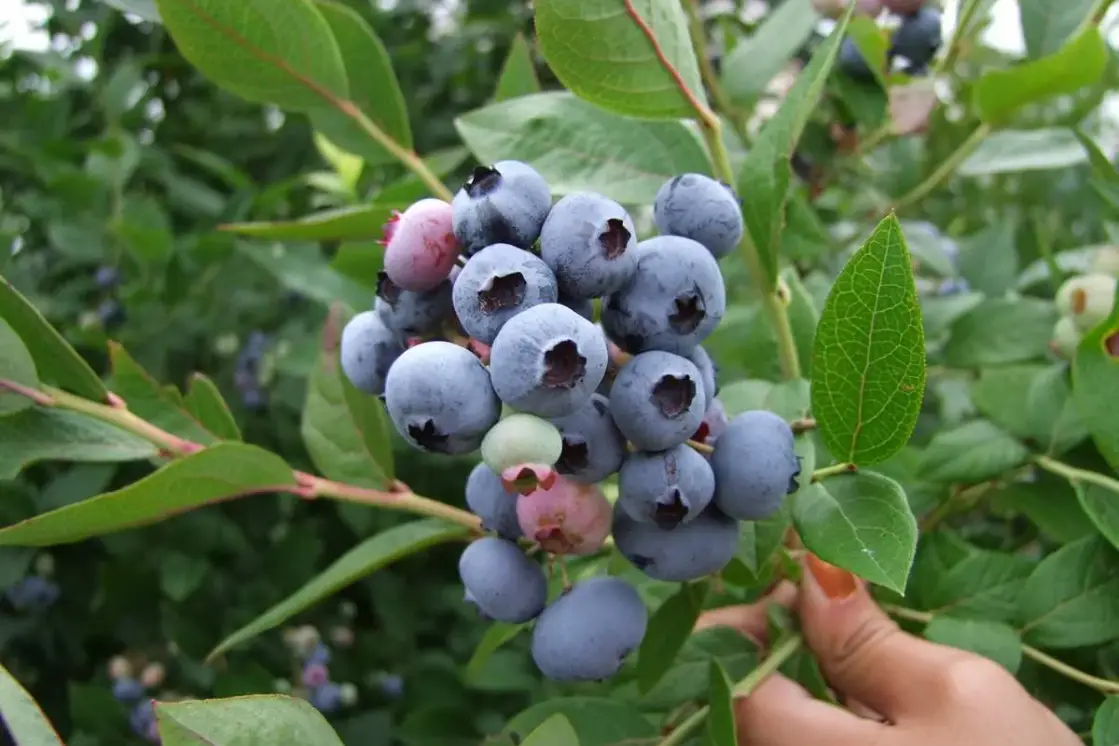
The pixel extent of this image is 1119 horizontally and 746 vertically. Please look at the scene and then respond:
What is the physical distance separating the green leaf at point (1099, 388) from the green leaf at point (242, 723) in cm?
71

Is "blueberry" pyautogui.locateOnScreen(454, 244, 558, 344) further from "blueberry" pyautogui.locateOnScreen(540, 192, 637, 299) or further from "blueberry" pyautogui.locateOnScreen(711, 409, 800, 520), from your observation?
"blueberry" pyautogui.locateOnScreen(711, 409, 800, 520)

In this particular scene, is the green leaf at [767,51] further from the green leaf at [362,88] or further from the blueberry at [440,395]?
the blueberry at [440,395]

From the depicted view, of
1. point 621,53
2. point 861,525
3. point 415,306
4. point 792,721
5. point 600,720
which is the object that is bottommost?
point 600,720

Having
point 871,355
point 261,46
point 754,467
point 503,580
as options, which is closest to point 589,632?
point 503,580

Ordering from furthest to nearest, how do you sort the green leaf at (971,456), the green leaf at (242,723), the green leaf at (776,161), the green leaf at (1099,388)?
the green leaf at (971,456) < the green leaf at (1099,388) < the green leaf at (776,161) < the green leaf at (242,723)

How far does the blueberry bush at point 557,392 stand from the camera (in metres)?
0.62

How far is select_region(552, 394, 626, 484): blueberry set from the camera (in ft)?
2.08

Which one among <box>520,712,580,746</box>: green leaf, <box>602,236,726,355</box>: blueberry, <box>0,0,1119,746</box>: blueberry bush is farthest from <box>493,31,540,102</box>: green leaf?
<box>520,712,580,746</box>: green leaf

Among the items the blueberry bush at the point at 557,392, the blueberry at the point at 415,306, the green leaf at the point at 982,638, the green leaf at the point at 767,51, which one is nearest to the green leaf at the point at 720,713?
the blueberry bush at the point at 557,392

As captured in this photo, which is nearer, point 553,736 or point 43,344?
point 553,736

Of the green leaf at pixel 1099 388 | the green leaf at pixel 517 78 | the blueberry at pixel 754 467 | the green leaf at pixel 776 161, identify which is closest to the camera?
the blueberry at pixel 754 467

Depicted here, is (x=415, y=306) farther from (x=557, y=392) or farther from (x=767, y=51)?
(x=767, y=51)

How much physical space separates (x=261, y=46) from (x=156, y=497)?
1.39 feet

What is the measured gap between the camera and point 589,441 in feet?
2.08
